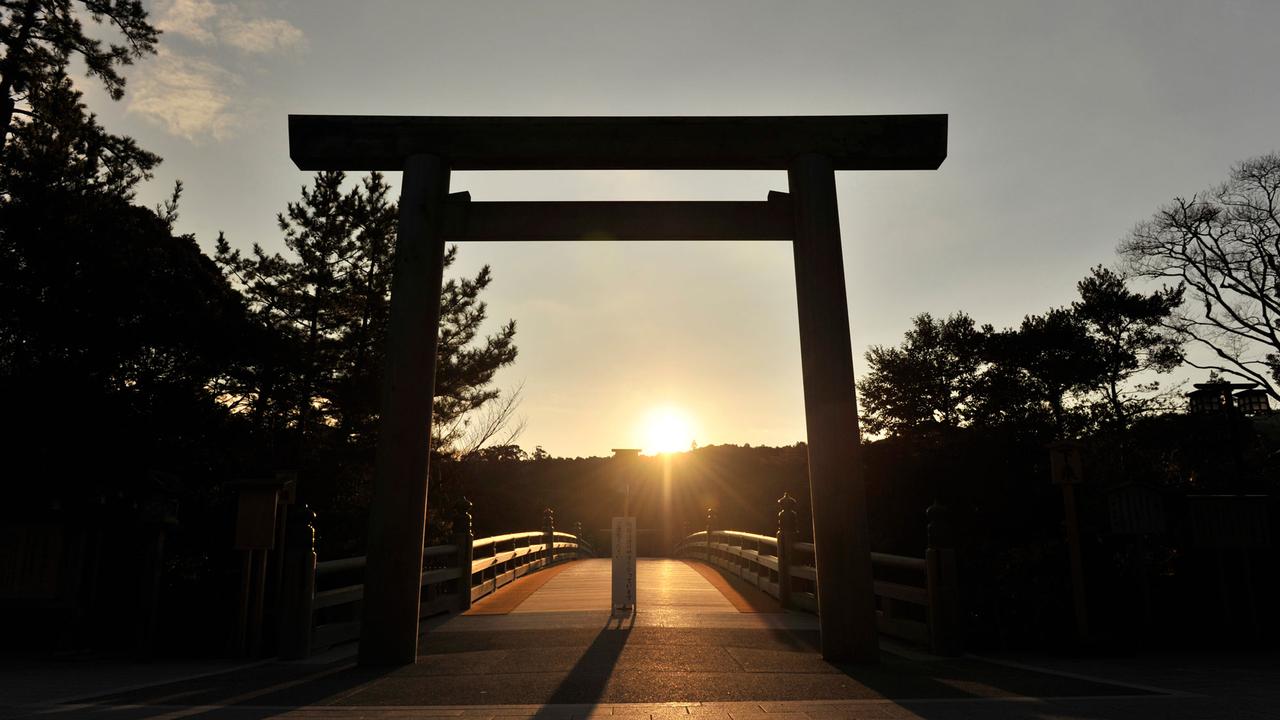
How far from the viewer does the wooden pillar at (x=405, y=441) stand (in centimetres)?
627

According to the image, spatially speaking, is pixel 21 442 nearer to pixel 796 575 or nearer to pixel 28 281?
pixel 28 281

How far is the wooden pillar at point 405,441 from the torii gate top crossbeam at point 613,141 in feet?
1.53

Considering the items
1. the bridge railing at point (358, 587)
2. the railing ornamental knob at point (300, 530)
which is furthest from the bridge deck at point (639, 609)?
the railing ornamental knob at point (300, 530)

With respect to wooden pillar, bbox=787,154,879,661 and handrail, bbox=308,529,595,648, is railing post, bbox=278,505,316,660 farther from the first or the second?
wooden pillar, bbox=787,154,879,661

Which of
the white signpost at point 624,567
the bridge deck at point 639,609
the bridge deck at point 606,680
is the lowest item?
the bridge deck at point 639,609

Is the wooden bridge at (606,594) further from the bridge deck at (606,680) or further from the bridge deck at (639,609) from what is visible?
the bridge deck at (606,680)

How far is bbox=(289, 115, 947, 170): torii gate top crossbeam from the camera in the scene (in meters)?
7.02

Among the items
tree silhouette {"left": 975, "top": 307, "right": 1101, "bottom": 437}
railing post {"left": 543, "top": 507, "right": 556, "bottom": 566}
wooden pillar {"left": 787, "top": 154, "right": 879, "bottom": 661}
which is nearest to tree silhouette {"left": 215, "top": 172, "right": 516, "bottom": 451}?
railing post {"left": 543, "top": 507, "right": 556, "bottom": 566}

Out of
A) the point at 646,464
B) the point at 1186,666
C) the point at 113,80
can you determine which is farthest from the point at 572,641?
the point at 646,464

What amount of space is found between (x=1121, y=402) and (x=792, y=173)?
99.6 ft

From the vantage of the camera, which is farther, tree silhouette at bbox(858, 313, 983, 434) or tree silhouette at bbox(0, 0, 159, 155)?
tree silhouette at bbox(858, 313, 983, 434)

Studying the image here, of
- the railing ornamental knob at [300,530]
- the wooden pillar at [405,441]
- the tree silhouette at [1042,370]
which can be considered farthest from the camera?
the tree silhouette at [1042,370]

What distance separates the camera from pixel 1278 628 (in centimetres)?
859

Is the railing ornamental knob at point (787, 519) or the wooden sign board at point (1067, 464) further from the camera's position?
the railing ornamental knob at point (787, 519)
